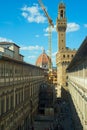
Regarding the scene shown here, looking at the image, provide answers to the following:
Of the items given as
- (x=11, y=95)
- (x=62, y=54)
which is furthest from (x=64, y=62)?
(x=11, y=95)

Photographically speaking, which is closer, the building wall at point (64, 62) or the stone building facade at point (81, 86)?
the stone building facade at point (81, 86)

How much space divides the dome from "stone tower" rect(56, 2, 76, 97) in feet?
103

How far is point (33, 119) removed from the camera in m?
53.3

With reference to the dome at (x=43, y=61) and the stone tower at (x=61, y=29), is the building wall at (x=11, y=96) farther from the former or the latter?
the dome at (x=43, y=61)

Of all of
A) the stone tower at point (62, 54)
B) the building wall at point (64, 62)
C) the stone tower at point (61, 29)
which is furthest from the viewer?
the stone tower at point (61, 29)

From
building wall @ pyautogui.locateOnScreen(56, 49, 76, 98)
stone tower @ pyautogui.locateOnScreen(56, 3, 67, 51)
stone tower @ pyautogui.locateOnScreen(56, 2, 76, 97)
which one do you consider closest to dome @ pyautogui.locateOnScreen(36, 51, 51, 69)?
stone tower @ pyautogui.locateOnScreen(56, 3, 67, 51)

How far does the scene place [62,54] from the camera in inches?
4232

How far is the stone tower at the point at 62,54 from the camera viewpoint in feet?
350

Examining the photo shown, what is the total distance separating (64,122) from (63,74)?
5306 cm

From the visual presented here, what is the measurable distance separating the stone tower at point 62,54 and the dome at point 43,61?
31.5 meters

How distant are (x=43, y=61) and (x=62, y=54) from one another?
4416 centimetres

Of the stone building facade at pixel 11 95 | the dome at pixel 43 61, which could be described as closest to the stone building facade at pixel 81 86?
Answer: the stone building facade at pixel 11 95

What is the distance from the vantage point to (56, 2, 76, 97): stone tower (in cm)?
10675

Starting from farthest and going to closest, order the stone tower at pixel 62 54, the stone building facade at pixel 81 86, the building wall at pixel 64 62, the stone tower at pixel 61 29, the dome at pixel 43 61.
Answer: the dome at pixel 43 61 → the stone tower at pixel 61 29 → the stone tower at pixel 62 54 → the building wall at pixel 64 62 → the stone building facade at pixel 81 86
